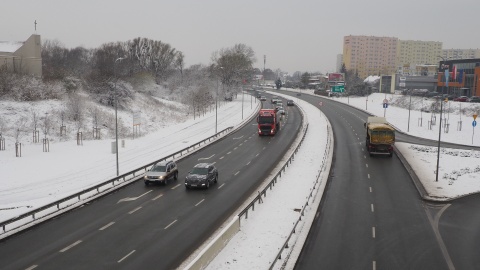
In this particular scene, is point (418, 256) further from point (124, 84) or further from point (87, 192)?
point (124, 84)

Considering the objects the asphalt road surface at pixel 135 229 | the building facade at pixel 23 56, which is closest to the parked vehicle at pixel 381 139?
the asphalt road surface at pixel 135 229

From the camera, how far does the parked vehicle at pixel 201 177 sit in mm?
30975

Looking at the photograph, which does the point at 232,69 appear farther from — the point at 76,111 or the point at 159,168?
the point at 159,168

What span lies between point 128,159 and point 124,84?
1676 inches

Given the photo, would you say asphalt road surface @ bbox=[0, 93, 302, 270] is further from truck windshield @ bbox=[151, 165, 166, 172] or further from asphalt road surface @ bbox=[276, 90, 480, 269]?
asphalt road surface @ bbox=[276, 90, 480, 269]

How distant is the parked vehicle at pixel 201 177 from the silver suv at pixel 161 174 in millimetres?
1941

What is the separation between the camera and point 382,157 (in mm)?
44625

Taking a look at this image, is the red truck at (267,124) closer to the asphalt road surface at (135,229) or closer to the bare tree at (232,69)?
the asphalt road surface at (135,229)

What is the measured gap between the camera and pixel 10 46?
238 feet

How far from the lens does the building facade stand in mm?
70250

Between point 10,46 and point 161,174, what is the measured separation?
181 ft

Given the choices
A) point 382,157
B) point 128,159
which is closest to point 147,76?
point 128,159

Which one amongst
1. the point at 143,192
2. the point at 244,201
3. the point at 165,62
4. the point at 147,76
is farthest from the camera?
the point at 165,62

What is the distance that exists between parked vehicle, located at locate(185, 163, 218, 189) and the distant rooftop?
179 ft
